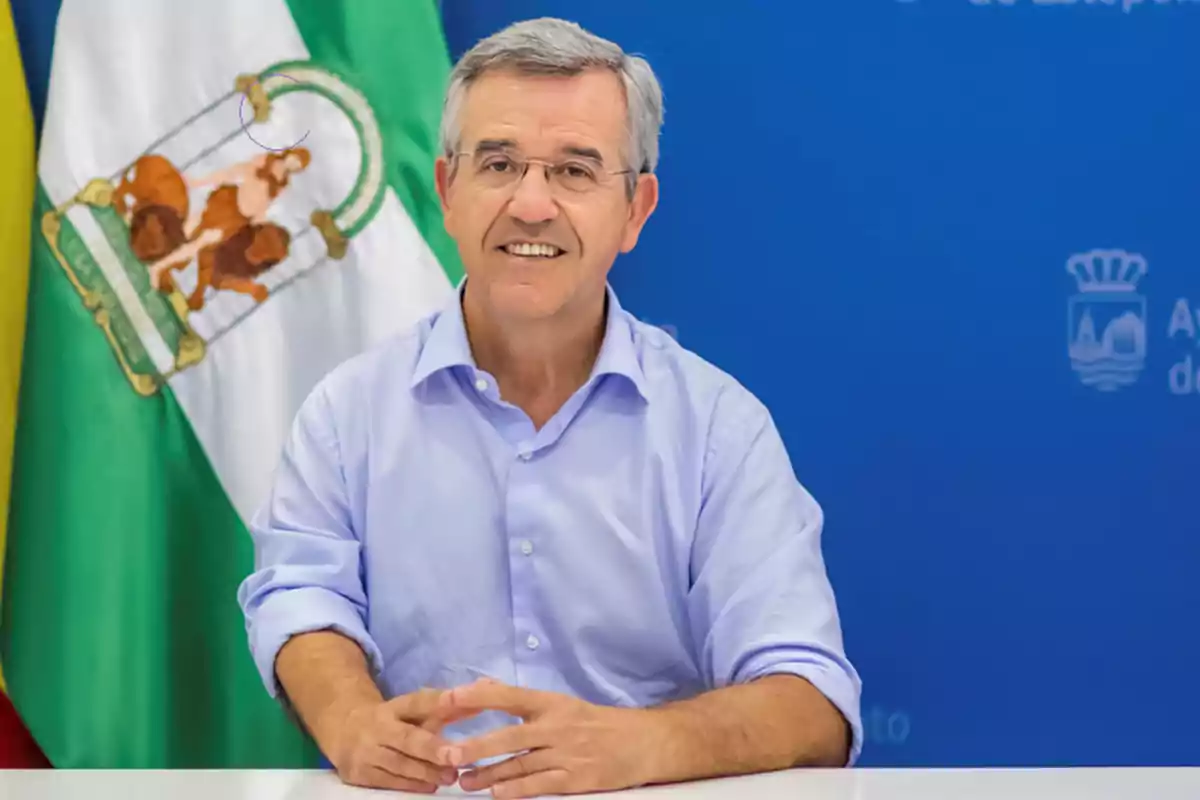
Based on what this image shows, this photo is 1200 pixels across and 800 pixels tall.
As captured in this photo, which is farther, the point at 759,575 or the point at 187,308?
the point at 187,308

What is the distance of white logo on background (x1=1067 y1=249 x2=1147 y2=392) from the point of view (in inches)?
86.0

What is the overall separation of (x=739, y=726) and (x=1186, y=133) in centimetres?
139

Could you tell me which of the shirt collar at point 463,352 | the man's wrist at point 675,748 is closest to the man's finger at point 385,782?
the man's wrist at point 675,748

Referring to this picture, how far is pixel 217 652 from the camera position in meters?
2.21

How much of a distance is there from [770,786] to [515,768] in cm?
25

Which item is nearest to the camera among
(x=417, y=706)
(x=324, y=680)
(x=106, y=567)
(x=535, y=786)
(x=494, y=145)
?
(x=535, y=786)

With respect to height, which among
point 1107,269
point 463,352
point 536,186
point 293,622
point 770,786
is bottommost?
point 770,786

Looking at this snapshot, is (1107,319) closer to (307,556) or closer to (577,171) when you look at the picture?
(577,171)

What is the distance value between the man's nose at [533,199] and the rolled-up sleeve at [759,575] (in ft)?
1.17

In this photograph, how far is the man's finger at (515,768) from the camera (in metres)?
1.26

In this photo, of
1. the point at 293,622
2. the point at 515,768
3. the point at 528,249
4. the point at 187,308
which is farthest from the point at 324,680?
the point at 187,308

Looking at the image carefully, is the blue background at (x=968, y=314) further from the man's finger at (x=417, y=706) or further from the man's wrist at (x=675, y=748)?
the man's finger at (x=417, y=706)

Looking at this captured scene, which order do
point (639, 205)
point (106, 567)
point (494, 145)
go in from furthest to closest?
point (106, 567) < point (639, 205) < point (494, 145)

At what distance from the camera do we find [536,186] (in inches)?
67.6
